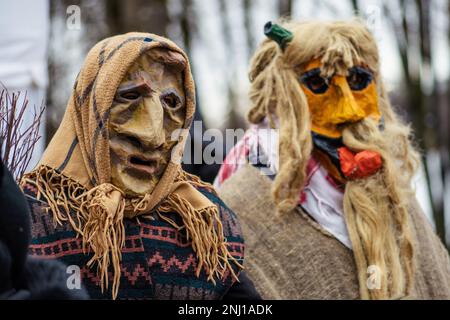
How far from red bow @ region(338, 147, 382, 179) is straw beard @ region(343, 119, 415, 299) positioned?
2cm

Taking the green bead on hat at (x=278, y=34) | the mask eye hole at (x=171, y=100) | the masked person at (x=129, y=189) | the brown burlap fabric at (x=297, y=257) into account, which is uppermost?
the green bead on hat at (x=278, y=34)

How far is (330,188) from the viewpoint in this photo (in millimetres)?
4441

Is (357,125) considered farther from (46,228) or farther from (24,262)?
(24,262)

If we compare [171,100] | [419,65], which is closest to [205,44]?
[419,65]

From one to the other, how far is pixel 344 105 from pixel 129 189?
1499 mm

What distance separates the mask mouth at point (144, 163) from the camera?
321 centimetres

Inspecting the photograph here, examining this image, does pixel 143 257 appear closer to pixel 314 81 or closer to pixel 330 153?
pixel 330 153

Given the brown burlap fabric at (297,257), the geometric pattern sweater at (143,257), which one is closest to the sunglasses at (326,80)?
the brown burlap fabric at (297,257)

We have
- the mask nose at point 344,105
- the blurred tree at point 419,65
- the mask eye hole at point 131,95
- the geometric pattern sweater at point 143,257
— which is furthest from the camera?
the blurred tree at point 419,65

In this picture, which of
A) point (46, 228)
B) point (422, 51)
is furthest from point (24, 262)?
point (422, 51)

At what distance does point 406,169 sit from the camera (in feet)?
15.0

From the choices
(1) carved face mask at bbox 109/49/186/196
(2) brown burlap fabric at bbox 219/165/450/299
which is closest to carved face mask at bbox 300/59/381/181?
(2) brown burlap fabric at bbox 219/165/450/299

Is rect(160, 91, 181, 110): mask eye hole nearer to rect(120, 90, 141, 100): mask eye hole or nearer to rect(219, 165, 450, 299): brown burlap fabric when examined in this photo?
rect(120, 90, 141, 100): mask eye hole

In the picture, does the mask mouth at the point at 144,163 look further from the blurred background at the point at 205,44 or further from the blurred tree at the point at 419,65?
the blurred tree at the point at 419,65
